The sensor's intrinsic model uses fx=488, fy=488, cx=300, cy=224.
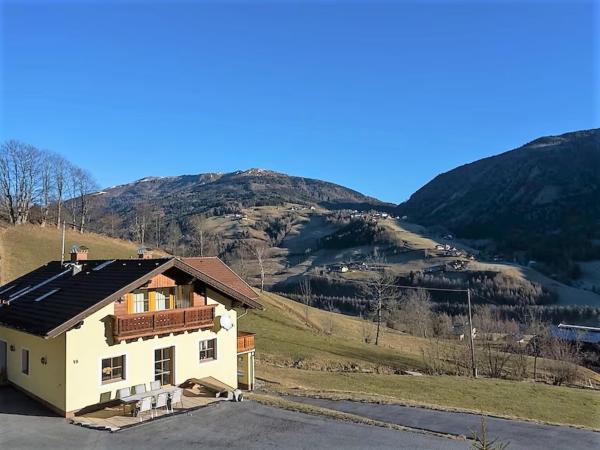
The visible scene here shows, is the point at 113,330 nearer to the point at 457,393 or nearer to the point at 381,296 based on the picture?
the point at 457,393

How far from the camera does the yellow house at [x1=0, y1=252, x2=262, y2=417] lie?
18828mm

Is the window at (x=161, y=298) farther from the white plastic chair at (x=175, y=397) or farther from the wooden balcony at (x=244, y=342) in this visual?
the wooden balcony at (x=244, y=342)

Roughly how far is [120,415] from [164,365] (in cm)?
354

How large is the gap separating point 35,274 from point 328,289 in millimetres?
136621

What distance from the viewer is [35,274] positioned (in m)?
28.2

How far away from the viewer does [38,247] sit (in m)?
67.2

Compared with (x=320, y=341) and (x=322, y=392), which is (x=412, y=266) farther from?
(x=322, y=392)

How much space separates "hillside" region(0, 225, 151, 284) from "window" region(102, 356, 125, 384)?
132ft

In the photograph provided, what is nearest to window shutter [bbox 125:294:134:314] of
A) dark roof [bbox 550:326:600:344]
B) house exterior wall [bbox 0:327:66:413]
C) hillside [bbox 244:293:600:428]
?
house exterior wall [bbox 0:327:66:413]

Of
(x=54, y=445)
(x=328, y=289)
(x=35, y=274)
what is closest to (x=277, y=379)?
(x=35, y=274)

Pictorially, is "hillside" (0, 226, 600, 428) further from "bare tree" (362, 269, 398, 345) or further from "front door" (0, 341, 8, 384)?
"front door" (0, 341, 8, 384)

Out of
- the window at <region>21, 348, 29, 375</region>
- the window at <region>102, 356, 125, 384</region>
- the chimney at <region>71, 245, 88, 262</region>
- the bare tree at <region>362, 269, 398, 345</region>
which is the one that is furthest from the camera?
the bare tree at <region>362, 269, 398, 345</region>

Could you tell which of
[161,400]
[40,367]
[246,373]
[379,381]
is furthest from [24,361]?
[379,381]

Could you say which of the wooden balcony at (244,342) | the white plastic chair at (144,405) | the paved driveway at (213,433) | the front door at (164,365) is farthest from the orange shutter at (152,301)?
the wooden balcony at (244,342)
